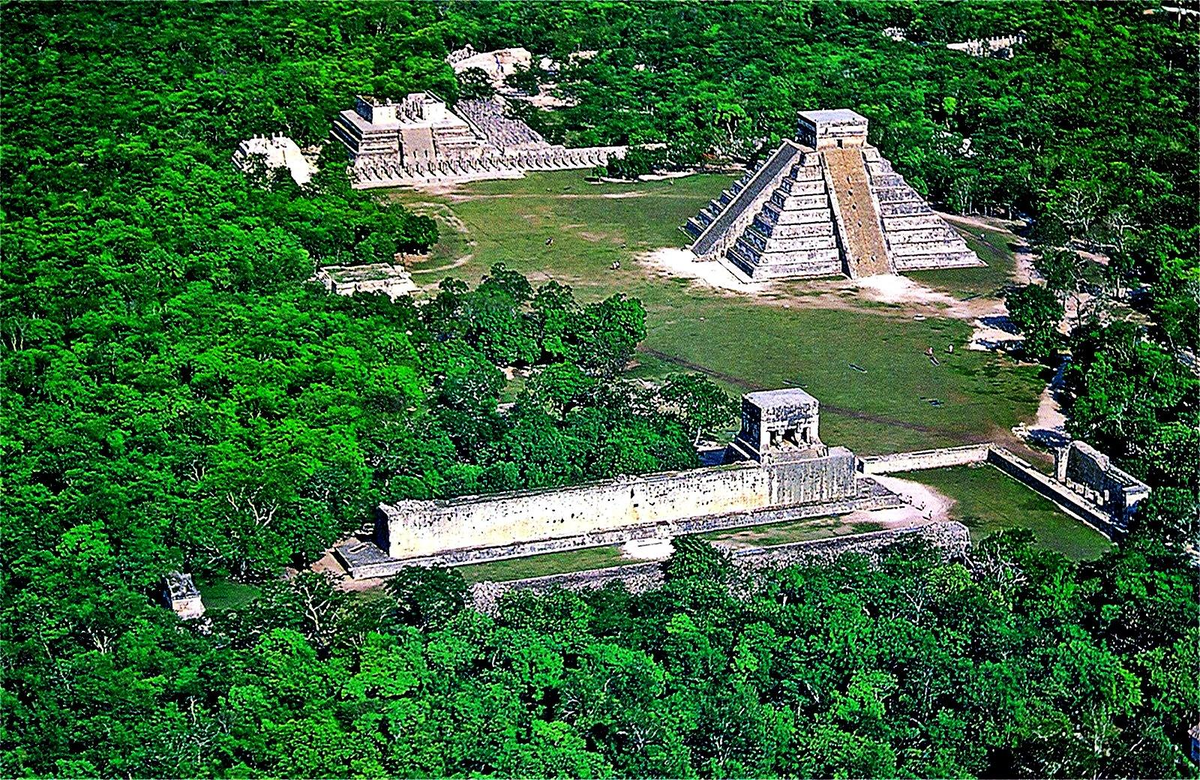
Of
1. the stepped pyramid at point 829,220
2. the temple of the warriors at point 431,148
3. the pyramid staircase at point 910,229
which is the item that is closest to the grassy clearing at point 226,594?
the stepped pyramid at point 829,220

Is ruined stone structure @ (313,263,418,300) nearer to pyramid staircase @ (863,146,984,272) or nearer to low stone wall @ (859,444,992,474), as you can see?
pyramid staircase @ (863,146,984,272)

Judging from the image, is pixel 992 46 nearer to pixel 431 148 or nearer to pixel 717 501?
pixel 431 148

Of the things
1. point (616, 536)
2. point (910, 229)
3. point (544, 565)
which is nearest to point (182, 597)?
point (544, 565)

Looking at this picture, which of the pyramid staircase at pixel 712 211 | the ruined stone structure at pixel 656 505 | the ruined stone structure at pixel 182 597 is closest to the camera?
the ruined stone structure at pixel 182 597

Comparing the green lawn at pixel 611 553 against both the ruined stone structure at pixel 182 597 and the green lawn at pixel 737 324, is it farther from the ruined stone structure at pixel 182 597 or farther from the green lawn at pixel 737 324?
the ruined stone structure at pixel 182 597

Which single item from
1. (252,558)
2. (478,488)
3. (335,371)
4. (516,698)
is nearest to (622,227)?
(335,371)

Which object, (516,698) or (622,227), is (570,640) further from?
(622,227)
